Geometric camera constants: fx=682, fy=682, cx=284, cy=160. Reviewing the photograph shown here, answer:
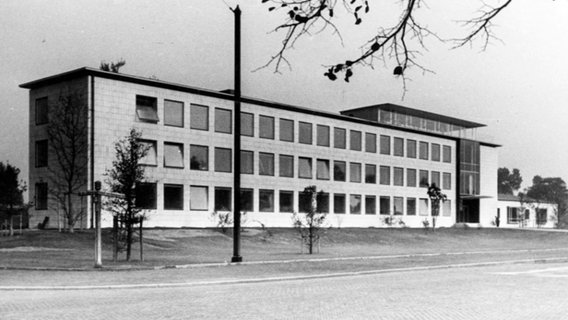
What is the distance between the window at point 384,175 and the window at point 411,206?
410cm

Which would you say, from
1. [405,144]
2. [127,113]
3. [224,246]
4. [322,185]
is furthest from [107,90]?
[405,144]

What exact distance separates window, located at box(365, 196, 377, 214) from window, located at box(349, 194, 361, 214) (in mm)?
1092

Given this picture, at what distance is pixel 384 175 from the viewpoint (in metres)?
67.6

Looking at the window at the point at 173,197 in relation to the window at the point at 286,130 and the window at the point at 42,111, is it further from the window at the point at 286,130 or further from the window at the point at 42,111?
the window at the point at 286,130

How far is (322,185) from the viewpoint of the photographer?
6112 centimetres

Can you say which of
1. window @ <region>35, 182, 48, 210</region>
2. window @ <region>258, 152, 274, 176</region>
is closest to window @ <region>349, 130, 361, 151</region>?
window @ <region>258, 152, 274, 176</region>

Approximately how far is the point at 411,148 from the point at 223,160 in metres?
25.3

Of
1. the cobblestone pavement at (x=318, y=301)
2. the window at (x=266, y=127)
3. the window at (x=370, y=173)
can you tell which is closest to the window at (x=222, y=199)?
the window at (x=266, y=127)

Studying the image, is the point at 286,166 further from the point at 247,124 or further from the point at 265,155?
the point at 247,124

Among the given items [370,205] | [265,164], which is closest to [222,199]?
[265,164]

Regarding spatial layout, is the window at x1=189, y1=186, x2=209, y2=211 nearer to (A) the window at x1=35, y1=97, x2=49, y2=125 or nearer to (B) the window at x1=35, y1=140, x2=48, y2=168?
(B) the window at x1=35, y1=140, x2=48, y2=168

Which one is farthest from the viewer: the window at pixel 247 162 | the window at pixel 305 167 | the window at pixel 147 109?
the window at pixel 305 167

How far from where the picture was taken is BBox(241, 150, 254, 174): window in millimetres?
54406

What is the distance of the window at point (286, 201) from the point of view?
57781mm
